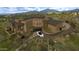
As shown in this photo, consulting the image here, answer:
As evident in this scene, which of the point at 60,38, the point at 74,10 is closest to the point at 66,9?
the point at 74,10

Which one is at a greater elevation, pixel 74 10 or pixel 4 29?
pixel 74 10

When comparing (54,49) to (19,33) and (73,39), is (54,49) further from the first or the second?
(19,33)
